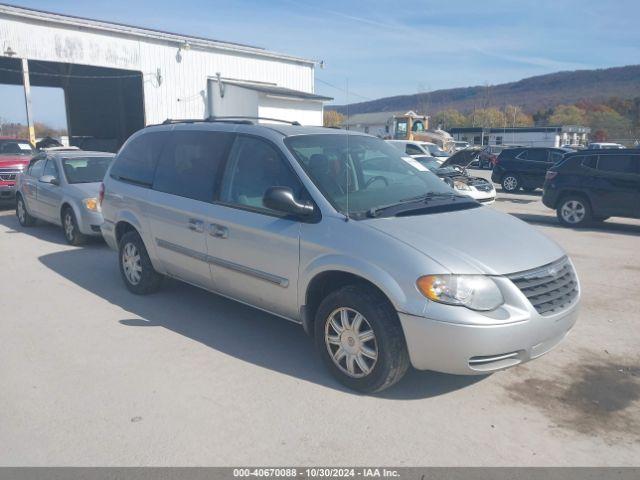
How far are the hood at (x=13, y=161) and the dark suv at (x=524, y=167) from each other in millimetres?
14938

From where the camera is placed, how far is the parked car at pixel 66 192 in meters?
8.68

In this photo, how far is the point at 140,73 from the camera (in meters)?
25.3

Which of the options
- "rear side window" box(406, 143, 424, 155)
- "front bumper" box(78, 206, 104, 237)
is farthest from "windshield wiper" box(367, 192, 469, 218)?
"rear side window" box(406, 143, 424, 155)

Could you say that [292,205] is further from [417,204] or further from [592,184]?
[592,184]

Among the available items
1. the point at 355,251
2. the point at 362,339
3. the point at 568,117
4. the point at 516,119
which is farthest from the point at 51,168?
the point at 516,119

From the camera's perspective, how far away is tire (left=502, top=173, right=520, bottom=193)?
19172mm

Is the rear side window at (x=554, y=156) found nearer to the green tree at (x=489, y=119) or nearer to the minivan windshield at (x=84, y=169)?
the minivan windshield at (x=84, y=169)

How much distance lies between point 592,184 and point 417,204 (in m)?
8.69

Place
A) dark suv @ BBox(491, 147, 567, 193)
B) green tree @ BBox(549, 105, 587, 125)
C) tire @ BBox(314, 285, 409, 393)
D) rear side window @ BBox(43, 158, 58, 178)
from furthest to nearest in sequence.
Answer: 1. green tree @ BBox(549, 105, 587, 125)
2. dark suv @ BBox(491, 147, 567, 193)
3. rear side window @ BBox(43, 158, 58, 178)
4. tire @ BBox(314, 285, 409, 393)

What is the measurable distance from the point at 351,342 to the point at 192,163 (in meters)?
2.52

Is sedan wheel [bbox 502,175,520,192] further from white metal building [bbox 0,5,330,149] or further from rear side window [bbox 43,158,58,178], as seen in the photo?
rear side window [bbox 43,158,58,178]

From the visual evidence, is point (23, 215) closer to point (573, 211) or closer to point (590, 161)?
point (573, 211)

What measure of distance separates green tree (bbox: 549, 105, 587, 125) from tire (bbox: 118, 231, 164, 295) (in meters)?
88.1

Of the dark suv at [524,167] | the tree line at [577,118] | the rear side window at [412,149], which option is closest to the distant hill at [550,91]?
the tree line at [577,118]
